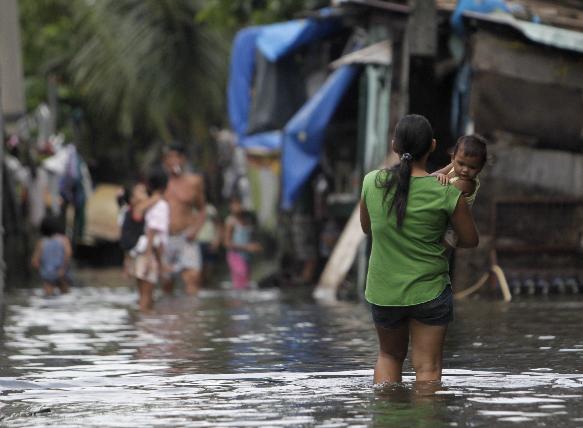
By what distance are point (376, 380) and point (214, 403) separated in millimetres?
929

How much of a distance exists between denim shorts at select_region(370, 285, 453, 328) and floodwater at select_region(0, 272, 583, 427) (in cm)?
33

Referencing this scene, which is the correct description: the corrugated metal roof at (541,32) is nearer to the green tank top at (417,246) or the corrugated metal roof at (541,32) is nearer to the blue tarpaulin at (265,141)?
the green tank top at (417,246)

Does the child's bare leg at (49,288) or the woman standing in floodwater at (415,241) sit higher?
the woman standing in floodwater at (415,241)

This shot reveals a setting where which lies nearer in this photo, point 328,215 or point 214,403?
point 214,403

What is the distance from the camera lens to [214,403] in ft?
24.9

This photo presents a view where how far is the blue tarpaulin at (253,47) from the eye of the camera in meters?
21.0

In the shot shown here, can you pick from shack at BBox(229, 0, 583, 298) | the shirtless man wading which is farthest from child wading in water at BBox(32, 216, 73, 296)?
shack at BBox(229, 0, 583, 298)

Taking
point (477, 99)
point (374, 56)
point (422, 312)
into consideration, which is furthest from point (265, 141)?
point (422, 312)

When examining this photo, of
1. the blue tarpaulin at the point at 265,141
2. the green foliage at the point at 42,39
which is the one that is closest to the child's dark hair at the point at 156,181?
the blue tarpaulin at the point at 265,141

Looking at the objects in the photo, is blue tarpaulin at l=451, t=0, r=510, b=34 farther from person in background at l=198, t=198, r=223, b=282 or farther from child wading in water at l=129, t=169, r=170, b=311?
person in background at l=198, t=198, r=223, b=282

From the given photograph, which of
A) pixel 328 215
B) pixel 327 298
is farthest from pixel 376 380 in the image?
pixel 328 215

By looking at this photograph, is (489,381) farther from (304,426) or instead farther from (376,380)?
(304,426)

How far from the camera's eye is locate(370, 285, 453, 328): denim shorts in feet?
25.6

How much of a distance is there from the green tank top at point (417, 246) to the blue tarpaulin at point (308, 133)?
12002mm
